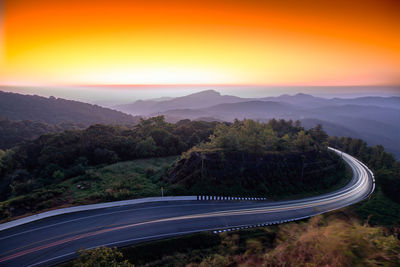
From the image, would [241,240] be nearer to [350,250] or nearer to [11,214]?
[350,250]

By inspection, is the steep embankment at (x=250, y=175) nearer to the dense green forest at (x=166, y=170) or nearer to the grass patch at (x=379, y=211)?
the dense green forest at (x=166, y=170)

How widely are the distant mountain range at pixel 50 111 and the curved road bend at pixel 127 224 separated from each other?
95.5m

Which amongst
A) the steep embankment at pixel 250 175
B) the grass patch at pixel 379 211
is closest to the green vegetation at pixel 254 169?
the steep embankment at pixel 250 175

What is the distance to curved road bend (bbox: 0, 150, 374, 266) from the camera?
1423cm

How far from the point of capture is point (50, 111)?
406 feet

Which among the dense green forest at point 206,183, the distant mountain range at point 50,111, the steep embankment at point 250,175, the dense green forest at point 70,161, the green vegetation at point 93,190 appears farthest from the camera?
the distant mountain range at point 50,111

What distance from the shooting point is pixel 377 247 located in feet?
16.4

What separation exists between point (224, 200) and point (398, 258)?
2036 centimetres

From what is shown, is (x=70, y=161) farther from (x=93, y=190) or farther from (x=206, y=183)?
(x=206, y=183)

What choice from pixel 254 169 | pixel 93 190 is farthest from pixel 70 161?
pixel 254 169

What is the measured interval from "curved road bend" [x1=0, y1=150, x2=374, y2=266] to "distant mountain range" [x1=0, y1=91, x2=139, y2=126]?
313 feet

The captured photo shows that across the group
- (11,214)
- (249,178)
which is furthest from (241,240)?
(11,214)

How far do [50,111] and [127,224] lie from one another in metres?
139

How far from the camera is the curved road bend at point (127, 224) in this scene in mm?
14227
